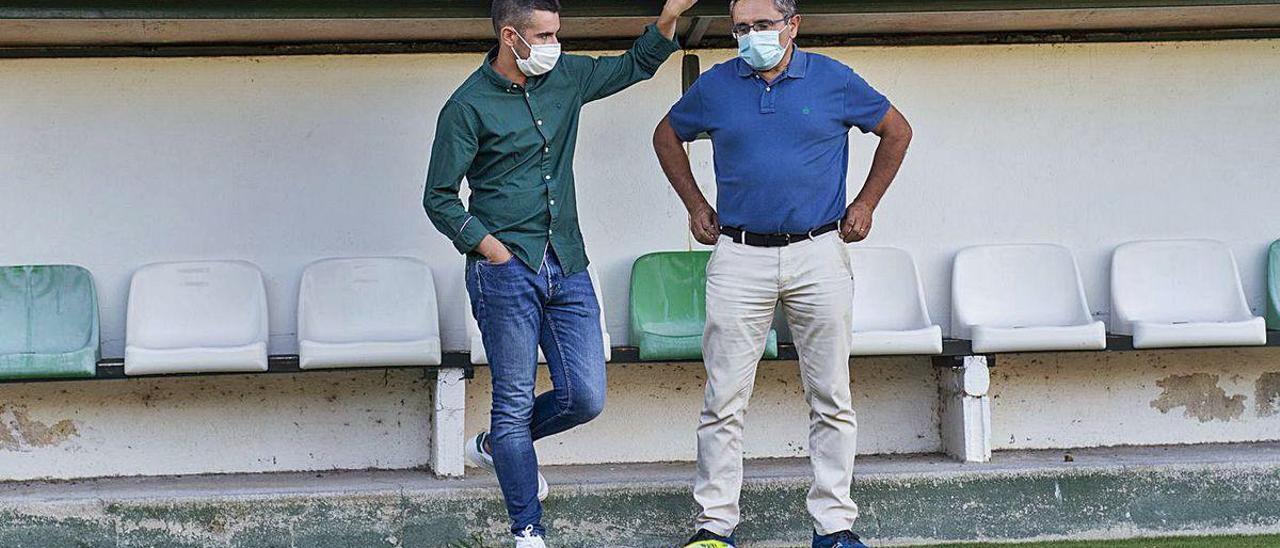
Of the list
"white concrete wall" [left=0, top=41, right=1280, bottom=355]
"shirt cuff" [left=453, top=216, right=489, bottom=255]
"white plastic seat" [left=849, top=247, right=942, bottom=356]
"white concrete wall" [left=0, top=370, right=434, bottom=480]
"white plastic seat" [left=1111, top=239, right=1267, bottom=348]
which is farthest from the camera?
"white plastic seat" [left=1111, top=239, right=1267, bottom=348]

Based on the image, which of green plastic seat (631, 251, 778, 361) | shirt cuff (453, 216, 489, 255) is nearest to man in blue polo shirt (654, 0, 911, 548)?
shirt cuff (453, 216, 489, 255)

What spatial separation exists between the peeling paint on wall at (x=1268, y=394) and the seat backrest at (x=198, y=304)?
432 cm

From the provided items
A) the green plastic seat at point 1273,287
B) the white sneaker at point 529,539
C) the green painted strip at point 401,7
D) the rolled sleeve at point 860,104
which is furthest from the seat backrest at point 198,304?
the green plastic seat at point 1273,287

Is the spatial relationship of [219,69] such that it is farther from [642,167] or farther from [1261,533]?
[1261,533]

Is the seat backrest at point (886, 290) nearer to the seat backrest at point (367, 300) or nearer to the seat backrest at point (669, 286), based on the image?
the seat backrest at point (669, 286)

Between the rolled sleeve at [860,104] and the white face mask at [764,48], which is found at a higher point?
the white face mask at [764,48]

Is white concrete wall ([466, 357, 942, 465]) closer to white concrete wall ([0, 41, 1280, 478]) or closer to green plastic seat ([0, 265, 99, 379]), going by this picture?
white concrete wall ([0, 41, 1280, 478])

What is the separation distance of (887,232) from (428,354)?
2164mm

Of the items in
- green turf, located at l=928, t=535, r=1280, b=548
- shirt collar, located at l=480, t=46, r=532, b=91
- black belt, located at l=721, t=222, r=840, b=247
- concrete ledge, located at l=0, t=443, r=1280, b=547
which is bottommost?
green turf, located at l=928, t=535, r=1280, b=548

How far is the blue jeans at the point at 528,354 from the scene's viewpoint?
473cm

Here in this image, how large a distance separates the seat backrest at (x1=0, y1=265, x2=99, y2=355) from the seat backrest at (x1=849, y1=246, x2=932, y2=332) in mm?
3194

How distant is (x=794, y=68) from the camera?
16.4ft

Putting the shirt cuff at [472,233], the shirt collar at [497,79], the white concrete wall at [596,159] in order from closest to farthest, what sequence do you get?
the shirt cuff at [472,233], the shirt collar at [497,79], the white concrete wall at [596,159]

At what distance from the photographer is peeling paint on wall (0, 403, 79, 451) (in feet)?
21.0
